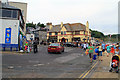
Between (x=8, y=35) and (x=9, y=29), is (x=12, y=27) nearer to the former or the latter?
(x=9, y=29)

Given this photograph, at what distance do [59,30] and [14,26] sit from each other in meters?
40.4

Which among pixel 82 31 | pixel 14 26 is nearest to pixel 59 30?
pixel 82 31

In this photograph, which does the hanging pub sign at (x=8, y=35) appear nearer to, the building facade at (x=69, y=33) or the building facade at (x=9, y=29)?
the building facade at (x=9, y=29)

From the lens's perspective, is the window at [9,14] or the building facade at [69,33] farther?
the building facade at [69,33]

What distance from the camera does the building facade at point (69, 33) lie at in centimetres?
5409

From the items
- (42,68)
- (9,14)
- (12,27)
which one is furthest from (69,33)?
(42,68)

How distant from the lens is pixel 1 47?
18297mm

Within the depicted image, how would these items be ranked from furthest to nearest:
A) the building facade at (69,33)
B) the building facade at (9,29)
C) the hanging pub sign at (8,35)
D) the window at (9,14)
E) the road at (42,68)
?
the building facade at (69,33) < the window at (9,14) < the hanging pub sign at (8,35) < the building facade at (9,29) < the road at (42,68)

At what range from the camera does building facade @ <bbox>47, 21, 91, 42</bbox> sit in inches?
2130

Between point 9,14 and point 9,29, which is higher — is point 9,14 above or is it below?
above

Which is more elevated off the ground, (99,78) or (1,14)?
(1,14)

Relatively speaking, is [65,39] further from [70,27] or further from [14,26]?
[14,26]

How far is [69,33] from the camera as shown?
5619cm

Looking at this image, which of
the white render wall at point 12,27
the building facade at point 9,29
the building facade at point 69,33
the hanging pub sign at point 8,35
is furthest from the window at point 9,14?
the building facade at point 69,33
